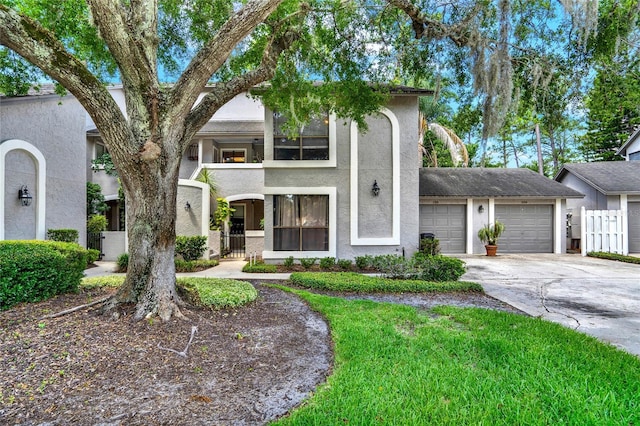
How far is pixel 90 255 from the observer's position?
9.92 metres

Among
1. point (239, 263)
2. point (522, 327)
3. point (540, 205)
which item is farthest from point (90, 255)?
point (540, 205)

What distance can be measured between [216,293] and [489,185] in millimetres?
13009

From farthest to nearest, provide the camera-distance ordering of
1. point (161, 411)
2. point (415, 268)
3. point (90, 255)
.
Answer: point (90, 255) → point (415, 268) → point (161, 411)

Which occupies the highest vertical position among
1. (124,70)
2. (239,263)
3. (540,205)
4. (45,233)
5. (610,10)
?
(610,10)

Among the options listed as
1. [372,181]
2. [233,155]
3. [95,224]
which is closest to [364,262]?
[372,181]

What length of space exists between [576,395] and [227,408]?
9.45ft

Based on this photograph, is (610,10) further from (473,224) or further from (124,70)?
(473,224)

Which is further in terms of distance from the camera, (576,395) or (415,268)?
(415,268)

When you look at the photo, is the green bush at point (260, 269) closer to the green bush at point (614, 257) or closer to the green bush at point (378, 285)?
the green bush at point (378, 285)

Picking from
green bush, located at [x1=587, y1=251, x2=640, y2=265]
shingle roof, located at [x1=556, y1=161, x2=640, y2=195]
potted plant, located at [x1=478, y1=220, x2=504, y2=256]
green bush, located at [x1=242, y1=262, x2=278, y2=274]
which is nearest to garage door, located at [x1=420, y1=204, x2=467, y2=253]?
potted plant, located at [x1=478, y1=220, x2=504, y2=256]

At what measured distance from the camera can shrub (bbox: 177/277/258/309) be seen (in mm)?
4961

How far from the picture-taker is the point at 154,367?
3.17 metres

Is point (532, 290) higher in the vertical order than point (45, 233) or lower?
lower

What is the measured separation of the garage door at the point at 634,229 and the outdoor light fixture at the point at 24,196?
21.7 meters
